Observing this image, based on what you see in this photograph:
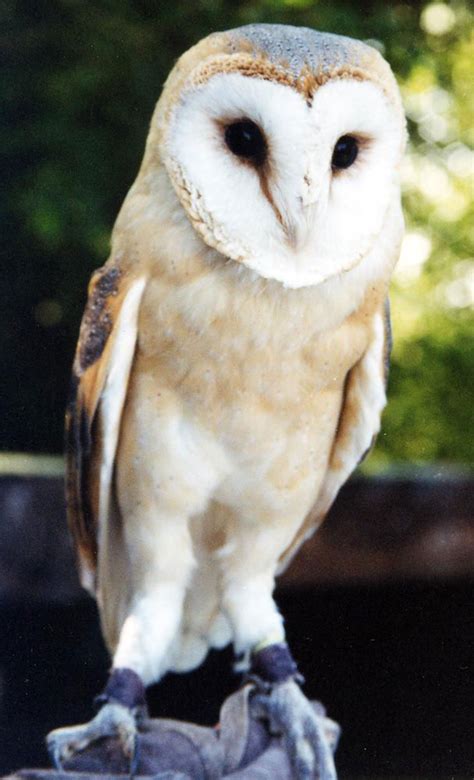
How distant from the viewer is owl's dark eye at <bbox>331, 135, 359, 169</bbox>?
0.95 metres

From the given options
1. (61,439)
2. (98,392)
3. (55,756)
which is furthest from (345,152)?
(61,439)

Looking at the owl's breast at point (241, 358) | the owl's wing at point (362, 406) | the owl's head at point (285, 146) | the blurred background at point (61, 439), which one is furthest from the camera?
the blurred background at point (61, 439)

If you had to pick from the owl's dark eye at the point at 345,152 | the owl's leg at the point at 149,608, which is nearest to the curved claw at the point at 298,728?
the owl's leg at the point at 149,608

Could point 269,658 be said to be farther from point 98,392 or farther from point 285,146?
point 285,146

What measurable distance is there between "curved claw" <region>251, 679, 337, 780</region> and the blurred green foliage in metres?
0.83

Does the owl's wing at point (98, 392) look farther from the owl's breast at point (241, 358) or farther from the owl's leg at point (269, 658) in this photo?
the owl's leg at point (269, 658)

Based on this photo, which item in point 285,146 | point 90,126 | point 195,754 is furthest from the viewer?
point 90,126

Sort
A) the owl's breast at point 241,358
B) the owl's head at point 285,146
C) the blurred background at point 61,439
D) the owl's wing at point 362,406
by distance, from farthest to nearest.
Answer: the blurred background at point 61,439, the owl's wing at point 362,406, the owl's breast at point 241,358, the owl's head at point 285,146

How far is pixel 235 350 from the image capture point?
3.36 ft

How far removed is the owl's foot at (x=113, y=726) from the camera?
99 cm

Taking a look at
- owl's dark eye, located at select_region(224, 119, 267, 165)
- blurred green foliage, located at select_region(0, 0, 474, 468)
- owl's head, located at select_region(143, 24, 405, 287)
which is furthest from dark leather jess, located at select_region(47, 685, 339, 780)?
blurred green foliage, located at select_region(0, 0, 474, 468)

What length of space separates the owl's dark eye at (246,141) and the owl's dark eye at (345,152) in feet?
0.24

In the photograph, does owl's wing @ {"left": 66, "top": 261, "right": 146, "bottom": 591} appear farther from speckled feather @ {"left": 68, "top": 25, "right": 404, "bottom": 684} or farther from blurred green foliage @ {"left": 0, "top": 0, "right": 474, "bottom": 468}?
blurred green foliage @ {"left": 0, "top": 0, "right": 474, "bottom": 468}

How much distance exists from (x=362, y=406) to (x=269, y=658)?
31 centimetres
